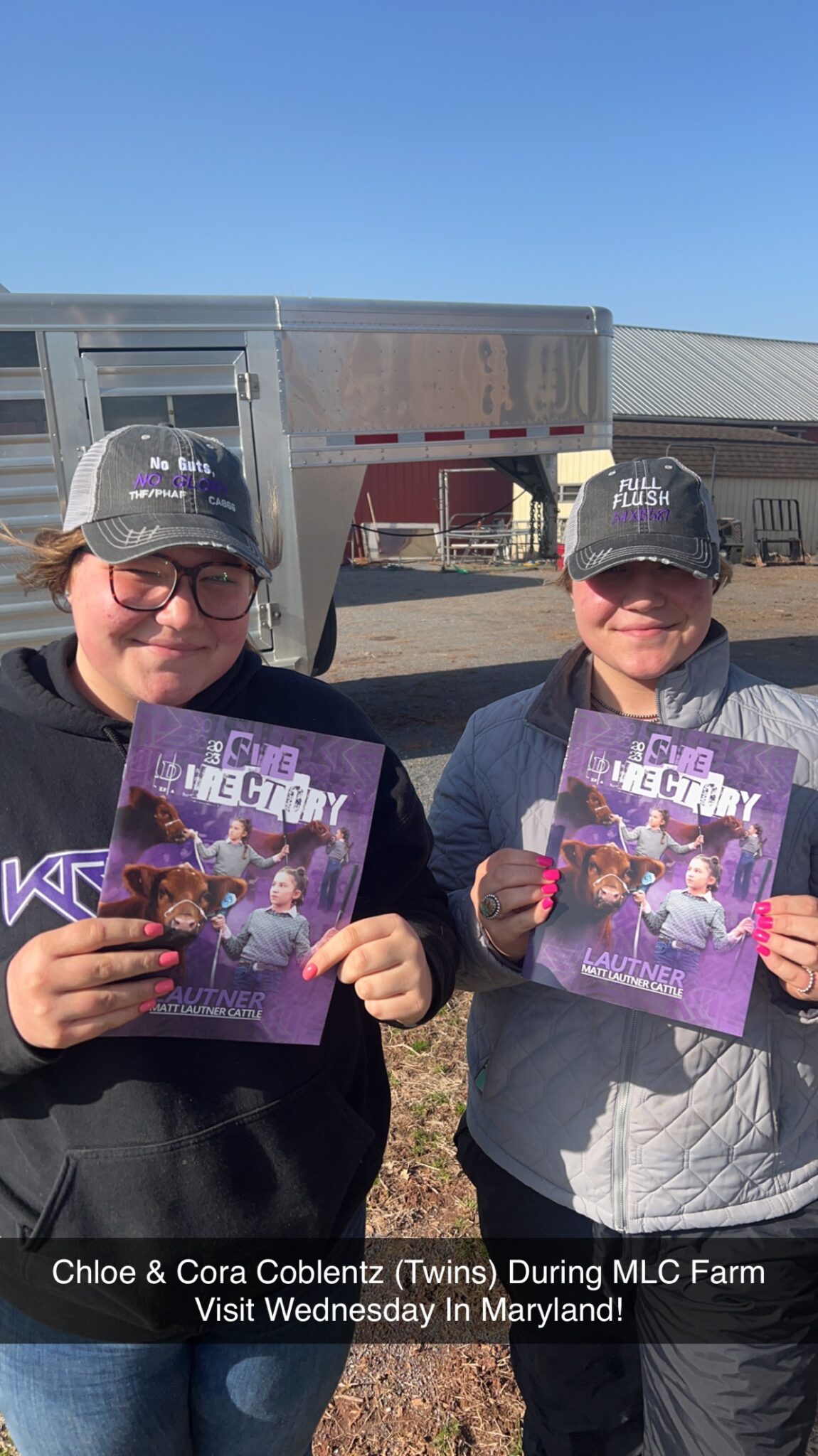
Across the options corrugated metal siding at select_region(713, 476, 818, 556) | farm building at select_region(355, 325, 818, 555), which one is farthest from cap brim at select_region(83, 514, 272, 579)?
corrugated metal siding at select_region(713, 476, 818, 556)

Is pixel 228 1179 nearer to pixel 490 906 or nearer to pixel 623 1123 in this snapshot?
pixel 490 906

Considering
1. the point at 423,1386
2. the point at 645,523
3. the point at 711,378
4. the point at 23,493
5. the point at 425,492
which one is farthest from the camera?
the point at 711,378

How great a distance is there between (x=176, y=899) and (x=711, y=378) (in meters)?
35.3

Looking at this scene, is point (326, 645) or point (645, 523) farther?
point (326, 645)

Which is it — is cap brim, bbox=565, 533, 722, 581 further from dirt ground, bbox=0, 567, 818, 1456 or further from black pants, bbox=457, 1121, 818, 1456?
dirt ground, bbox=0, 567, 818, 1456

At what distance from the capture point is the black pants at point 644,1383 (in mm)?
1525

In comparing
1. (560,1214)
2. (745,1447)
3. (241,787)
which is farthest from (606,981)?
(745,1447)

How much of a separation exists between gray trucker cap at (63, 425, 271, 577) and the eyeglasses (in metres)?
0.02

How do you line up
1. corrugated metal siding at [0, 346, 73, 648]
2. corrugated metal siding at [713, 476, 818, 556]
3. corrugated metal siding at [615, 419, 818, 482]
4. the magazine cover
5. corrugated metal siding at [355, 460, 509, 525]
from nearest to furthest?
the magazine cover → corrugated metal siding at [0, 346, 73, 648] → corrugated metal siding at [615, 419, 818, 482] → corrugated metal siding at [713, 476, 818, 556] → corrugated metal siding at [355, 460, 509, 525]

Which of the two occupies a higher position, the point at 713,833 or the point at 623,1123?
the point at 713,833

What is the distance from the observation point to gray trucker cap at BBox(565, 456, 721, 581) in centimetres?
154

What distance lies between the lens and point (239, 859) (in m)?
1.28

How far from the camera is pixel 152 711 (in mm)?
1229

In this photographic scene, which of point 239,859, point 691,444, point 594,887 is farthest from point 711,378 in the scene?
point 239,859
